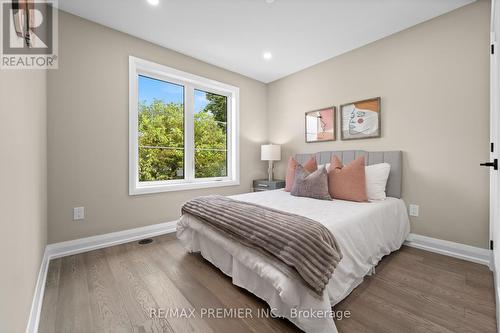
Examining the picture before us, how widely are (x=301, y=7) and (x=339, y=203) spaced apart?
209 centimetres

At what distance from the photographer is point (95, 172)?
2434 millimetres

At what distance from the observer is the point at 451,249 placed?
2.21m

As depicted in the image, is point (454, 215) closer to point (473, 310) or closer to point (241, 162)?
point (473, 310)

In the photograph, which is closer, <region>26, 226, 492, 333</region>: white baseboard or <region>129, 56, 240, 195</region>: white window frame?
<region>26, 226, 492, 333</region>: white baseboard

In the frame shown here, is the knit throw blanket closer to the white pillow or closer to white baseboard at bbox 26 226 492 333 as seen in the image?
the white pillow

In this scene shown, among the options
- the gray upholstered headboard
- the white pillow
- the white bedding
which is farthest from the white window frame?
the white pillow

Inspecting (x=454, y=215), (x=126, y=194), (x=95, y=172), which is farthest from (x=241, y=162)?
(x=454, y=215)

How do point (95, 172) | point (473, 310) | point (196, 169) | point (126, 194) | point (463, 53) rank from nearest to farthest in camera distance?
A: point (473, 310), point (463, 53), point (95, 172), point (126, 194), point (196, 169)

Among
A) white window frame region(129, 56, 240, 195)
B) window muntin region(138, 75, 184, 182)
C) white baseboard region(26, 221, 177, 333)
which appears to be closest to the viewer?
white baseboard region(26, 221, 177, 333)

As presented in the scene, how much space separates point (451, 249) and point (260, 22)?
3.25 metres

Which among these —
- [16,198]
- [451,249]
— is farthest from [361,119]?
[16,198]

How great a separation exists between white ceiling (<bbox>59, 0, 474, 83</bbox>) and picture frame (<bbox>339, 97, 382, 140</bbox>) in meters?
0.82

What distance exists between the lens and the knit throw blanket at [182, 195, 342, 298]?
46.6 inches

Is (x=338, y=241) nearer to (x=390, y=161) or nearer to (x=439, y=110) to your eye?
(x=390, y=161)
